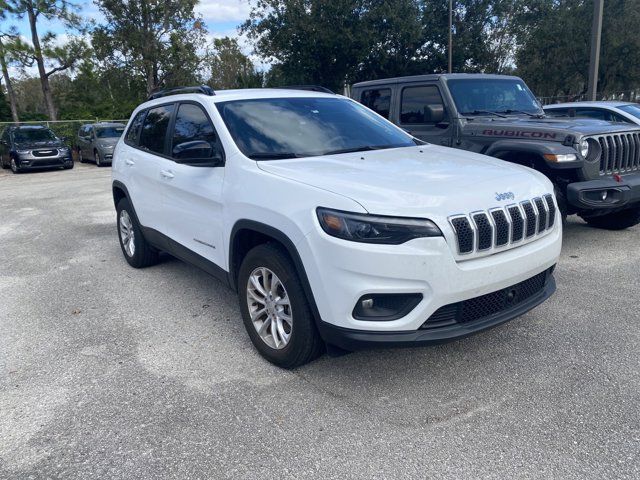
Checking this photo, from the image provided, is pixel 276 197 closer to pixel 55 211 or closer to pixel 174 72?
pixel 55 211

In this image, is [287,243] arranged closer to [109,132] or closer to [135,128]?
[135,128]

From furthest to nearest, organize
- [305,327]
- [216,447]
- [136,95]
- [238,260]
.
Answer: [136,95] < [238,260] < [305,327] < [216,447]

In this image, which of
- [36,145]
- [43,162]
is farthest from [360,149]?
[36,145]

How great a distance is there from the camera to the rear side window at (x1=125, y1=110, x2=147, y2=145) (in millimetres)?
5604

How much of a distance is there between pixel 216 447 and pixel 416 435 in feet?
3.41

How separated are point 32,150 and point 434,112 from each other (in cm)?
1629

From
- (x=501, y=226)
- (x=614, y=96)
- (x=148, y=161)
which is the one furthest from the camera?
(x=614, y=96)

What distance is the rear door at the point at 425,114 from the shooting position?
647cm

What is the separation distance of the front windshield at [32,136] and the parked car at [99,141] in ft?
4.70

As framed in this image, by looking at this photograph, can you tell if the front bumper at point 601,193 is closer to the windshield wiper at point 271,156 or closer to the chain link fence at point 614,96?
the windshield wiper at point 271,156

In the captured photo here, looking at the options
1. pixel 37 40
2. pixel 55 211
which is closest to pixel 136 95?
pixel 37 40

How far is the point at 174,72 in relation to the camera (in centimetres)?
3659

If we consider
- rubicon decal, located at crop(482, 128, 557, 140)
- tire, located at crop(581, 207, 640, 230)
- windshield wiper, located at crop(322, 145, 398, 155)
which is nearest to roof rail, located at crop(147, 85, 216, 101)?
windshield wiper, located at crop(322, 145, 398, 155)

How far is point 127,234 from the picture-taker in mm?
6062
